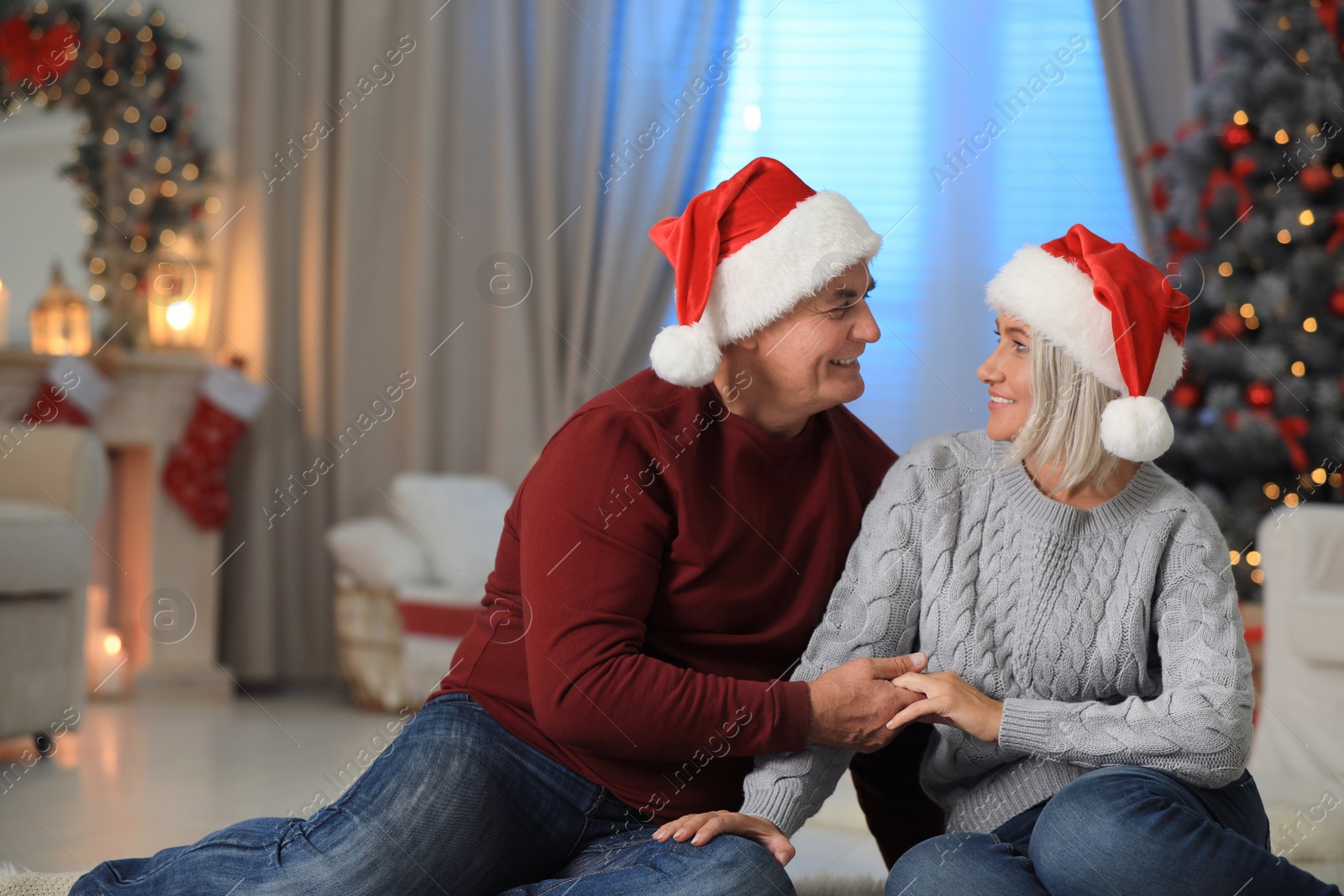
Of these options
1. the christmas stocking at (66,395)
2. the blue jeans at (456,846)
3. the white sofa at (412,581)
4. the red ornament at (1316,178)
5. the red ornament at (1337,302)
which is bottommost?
the white sofa at (412,581)

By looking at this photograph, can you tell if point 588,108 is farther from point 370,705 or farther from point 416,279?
point 370,705

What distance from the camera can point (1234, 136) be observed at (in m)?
3.27

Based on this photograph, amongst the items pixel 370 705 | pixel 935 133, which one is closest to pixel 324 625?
pixel 370 705

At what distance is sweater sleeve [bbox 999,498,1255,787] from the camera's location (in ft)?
4.14

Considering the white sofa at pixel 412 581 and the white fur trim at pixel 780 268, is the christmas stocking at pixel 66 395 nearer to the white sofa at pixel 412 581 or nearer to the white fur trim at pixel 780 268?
the white sofa at pixel 412 581

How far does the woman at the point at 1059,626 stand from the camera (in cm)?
126

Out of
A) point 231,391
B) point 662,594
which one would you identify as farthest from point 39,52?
point 662,594

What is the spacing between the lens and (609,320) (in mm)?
3975

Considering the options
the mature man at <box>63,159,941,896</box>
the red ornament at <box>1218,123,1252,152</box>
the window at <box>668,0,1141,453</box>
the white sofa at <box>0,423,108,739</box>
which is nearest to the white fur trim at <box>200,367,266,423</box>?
the white sofa at <box>0,423,108,739</box>

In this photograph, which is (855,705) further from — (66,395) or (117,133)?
(117,133)

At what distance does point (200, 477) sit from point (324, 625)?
2.14 ft

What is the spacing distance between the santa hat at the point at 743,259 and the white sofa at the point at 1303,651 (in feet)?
5.52

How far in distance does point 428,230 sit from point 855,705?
2946 mm

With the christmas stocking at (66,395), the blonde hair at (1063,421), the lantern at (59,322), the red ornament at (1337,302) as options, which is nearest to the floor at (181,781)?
the christmas stocking at (66,395)
